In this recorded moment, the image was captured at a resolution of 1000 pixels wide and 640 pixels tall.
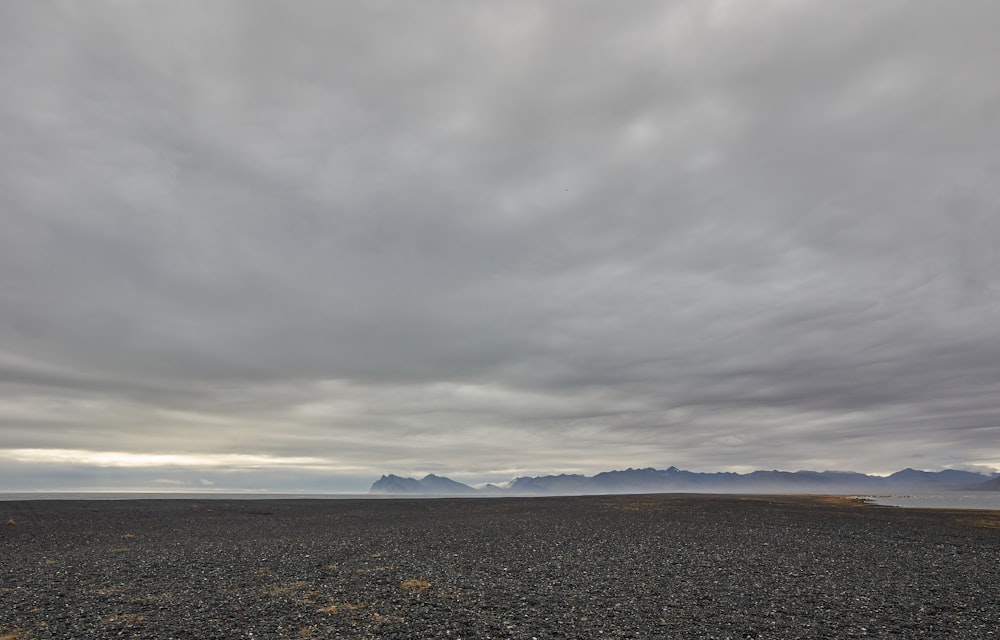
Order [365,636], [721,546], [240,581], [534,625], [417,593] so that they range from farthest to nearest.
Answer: [721,546] → [240,581] → [417,593] → [534,625] → [365,636]

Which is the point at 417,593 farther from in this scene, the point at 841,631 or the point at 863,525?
the point at 863,525

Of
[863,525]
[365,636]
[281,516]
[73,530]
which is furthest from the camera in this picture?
[281,516]

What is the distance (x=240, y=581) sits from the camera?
27.1m

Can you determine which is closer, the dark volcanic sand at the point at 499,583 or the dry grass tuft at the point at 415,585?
the dark volcanic sand at the point at 499,583

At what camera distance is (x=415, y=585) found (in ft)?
86.0

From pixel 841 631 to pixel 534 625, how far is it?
11.3 meters

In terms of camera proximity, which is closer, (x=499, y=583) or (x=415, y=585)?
(x=415, y=585)

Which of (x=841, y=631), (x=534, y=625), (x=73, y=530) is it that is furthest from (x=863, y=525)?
(x=73, y=530)

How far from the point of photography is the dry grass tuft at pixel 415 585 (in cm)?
2523

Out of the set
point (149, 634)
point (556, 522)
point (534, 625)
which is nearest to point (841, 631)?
point (534, 625)

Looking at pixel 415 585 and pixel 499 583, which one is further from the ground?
pixel 415 585

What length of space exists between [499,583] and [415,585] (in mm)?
4216

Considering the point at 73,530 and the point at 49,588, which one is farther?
the point at 73,530

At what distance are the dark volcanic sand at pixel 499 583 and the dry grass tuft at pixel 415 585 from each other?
10 centimetres
